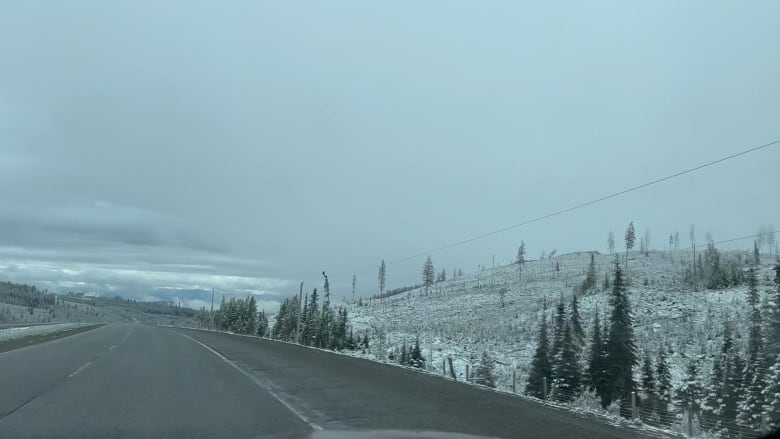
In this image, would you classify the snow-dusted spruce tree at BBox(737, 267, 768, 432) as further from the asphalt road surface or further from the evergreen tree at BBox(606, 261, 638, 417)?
the asphalt road surface

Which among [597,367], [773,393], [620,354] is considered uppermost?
[620,354]

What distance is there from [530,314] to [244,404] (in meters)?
94.8

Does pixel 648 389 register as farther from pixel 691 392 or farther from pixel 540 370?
pixel 540 370

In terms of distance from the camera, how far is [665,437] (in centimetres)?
957

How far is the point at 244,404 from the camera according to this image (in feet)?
41.4

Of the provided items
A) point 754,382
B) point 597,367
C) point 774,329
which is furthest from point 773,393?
point 597,367

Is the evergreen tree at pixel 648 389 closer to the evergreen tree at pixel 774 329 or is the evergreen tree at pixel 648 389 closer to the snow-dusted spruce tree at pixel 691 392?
the snow-dusted spruce tree at pixel 691 392

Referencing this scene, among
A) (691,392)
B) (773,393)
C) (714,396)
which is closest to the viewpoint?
(773,393)

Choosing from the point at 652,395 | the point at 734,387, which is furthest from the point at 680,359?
the point at 734,387

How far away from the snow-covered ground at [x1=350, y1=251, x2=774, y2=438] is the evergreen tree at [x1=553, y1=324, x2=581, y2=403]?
134 inches

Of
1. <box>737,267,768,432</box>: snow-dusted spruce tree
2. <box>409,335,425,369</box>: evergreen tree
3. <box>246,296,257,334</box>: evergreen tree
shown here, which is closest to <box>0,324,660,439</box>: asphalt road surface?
<box>737,267,768,432</box>: snow-dusted spruce tree

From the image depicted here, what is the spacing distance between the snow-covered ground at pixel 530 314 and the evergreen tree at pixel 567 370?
3406 millimetres

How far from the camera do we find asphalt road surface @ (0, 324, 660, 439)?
9617 millimetres

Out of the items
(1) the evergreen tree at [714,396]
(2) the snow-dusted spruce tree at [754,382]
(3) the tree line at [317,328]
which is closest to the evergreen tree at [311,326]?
(3) the tree line at [317,328]
